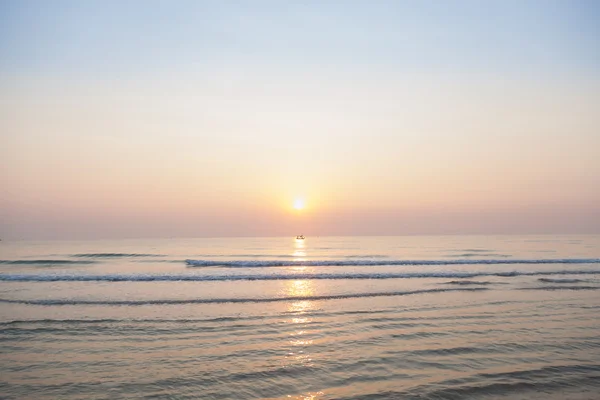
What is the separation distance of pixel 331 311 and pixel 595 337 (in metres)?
8.11

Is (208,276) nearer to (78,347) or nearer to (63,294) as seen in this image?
(63,294)

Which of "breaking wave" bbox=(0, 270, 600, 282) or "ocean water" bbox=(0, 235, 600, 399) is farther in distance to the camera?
"breaking wave" bbox=(0, 270, 600, 282)

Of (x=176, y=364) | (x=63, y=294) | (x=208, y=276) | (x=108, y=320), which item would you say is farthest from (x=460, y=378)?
(x=208, y=276)

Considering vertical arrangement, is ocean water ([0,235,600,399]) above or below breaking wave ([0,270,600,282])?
above

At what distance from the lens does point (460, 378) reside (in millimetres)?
7812

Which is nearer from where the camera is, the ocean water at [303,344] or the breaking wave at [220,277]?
the ocean water at [303,344]

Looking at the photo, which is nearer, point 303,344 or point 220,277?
point 303,344

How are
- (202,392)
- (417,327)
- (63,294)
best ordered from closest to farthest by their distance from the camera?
(202,392) < (417,327) < (63,294)

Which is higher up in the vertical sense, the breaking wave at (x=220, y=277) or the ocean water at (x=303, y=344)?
the ocean water at (x=303, y=344)

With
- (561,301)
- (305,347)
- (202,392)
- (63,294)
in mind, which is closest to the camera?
(202,392)

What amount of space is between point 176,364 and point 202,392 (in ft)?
6.38

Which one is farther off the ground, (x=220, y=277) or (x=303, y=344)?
(x=303, y=344)

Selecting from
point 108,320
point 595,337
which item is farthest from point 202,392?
point 595,337

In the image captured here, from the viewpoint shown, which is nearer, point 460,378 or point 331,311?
point 460,378
